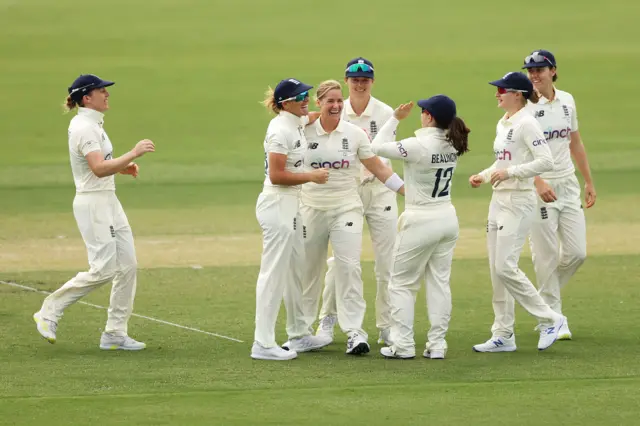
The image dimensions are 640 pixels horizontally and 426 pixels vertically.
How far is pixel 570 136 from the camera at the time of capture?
9961mm

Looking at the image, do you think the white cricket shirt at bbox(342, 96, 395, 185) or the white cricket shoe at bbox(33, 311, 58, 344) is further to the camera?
the white cricket shirt at bbox(342, 96, 395, 185)

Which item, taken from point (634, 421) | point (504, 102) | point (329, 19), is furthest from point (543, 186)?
point (329, 19)

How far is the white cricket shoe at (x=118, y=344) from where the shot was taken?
937 cm

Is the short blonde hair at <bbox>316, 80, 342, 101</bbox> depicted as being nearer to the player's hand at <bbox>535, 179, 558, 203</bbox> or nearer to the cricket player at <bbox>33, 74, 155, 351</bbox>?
the cricket player at <bbox>33, 74, 155, 351</bbox>

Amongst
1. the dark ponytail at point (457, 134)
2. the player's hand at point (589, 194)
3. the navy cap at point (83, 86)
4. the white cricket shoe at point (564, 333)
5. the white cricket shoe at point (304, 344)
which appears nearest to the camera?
the dark ponytail at point (457, 134)

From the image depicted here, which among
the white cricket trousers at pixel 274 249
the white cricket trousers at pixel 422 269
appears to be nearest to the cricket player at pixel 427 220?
the white cricket trousers at pixel 422 269

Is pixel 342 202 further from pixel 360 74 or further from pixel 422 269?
pixel 360 74

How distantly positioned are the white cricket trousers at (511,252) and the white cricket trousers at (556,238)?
548mm

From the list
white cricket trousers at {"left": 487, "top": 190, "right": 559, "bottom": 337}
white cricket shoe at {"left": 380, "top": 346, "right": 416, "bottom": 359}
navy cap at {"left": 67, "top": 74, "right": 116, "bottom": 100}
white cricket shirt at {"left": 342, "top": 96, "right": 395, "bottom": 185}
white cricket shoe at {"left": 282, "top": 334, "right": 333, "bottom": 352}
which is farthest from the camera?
white cricket shirt at {"left": 342, "top": 96, "right": 395, "bottom": 185}

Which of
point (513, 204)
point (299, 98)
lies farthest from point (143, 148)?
point (513, 204)

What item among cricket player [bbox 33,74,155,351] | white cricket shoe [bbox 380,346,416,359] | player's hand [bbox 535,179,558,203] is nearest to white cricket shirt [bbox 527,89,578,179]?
A: player's hand [bbox 535,179,558,203]

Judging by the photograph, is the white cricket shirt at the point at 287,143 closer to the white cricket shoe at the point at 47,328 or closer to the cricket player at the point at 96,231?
the cricket player at the point at 96,231

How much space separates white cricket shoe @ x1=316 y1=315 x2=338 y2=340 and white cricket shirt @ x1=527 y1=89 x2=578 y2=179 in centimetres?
191

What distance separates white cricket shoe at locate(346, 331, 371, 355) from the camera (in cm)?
912
